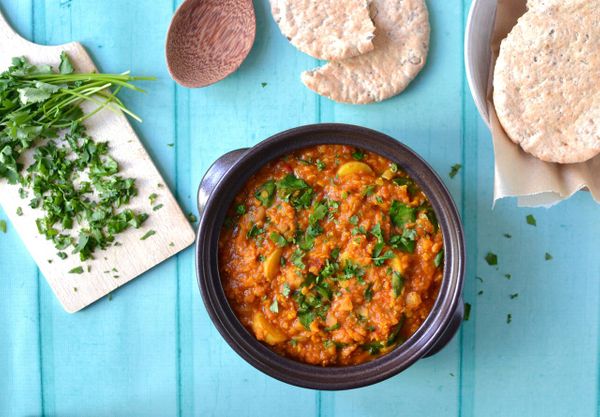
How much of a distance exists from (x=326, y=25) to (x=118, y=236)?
1.13 metres

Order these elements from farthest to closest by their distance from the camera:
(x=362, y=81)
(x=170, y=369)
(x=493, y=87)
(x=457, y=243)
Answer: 1. (x=170, y=369)
2. (x=362, y=81)
3. (x=493, y=87)
4. (x=457, y=243)

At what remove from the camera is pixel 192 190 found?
8.68ft

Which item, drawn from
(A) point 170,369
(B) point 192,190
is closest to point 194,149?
(B) point 192,190

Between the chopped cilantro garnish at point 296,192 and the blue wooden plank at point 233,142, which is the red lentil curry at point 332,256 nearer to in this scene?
the chopped cilantro garnish at point 296,192

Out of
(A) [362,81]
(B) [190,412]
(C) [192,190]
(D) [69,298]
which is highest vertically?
(A) [362,81]

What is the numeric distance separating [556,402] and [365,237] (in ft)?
3.54

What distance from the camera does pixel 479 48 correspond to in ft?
7.60

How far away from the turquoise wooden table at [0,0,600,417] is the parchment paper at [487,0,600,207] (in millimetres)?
212

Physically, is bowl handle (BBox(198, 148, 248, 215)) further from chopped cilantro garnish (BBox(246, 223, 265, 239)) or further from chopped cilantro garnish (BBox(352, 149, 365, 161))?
chopped cilantro garnish (BBox(352, 149, 365, 161))

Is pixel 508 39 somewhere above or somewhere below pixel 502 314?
above

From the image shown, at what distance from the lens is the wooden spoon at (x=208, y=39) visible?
255 centimetres

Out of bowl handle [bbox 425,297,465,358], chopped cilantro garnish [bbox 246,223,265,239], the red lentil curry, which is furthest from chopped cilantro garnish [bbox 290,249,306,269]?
bowl handle [bbox 425,297,465,358]

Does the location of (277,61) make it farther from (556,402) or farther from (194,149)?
(556,402)

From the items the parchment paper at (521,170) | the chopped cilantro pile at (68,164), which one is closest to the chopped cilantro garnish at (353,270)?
the parchment paper at (521,170)
